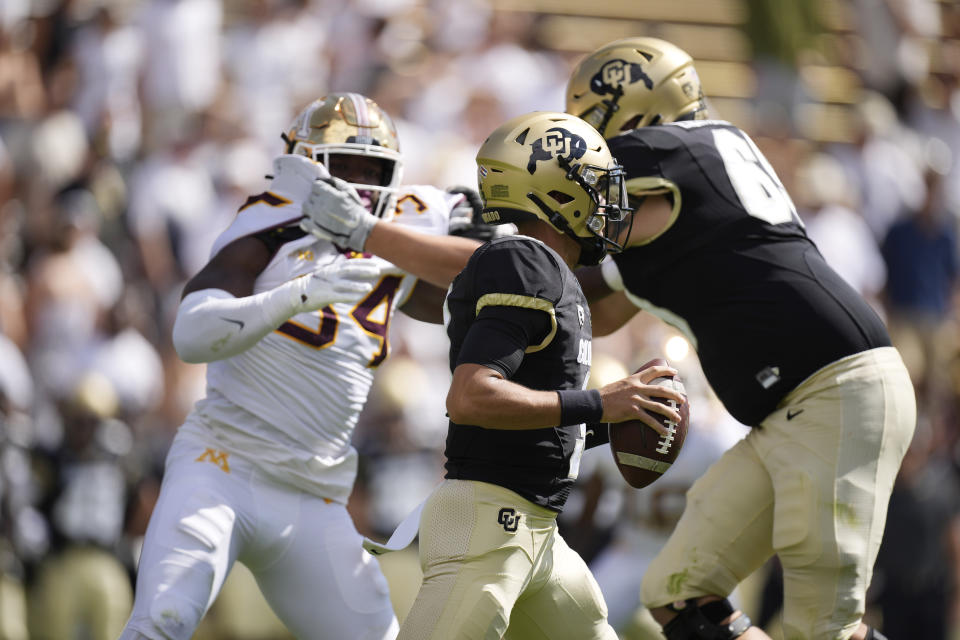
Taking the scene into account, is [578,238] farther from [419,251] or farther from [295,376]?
[295,376]

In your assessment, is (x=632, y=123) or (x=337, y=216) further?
(x=632, y=123)

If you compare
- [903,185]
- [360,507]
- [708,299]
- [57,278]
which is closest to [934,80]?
[903,185]

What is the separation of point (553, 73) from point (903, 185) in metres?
2.68

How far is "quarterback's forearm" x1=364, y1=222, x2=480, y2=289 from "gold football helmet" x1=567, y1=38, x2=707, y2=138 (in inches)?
25.1

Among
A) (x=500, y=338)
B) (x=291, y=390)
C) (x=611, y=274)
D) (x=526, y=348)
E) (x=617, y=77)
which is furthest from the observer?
(x=611, y=274)

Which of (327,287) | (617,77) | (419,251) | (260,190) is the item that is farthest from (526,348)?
(260,190)

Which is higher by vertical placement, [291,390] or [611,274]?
[611,274]

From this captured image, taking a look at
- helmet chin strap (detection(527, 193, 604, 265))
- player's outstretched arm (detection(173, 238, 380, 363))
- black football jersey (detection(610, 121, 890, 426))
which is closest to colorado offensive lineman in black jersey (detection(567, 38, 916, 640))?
black football jersey (detection(610, 121, 890, 426))

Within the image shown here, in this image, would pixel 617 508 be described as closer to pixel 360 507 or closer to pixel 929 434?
pixel 360 507

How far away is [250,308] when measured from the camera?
413cm

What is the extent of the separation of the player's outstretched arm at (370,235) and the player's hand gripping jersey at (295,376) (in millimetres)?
103

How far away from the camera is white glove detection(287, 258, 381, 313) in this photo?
13.5 ft

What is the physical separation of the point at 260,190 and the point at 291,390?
15.9ft

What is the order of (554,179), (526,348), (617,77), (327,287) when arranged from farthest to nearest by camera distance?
(617,77) < (327,287) < (554,179) < (526,348)
